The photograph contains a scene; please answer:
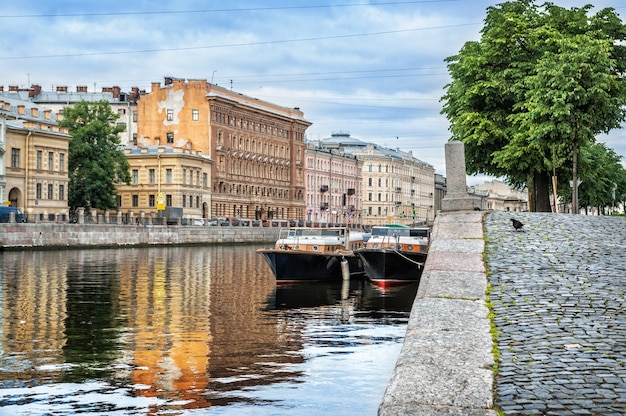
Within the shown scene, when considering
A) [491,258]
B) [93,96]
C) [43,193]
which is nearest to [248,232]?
[43,193]

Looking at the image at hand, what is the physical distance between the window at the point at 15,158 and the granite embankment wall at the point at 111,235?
1149 centimetres

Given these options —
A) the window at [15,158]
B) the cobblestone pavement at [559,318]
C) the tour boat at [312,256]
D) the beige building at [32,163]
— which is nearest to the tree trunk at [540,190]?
the tour boat at [312,256]

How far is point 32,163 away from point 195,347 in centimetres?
6839

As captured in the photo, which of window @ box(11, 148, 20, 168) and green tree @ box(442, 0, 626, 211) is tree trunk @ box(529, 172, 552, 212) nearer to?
green tree @ box(442, 0, 626, 211)

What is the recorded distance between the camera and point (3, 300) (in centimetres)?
2805

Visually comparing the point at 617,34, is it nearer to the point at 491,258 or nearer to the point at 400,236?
the point at 400,236

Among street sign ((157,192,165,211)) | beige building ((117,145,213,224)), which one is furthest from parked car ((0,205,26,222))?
beige building ((117,145,213,224))

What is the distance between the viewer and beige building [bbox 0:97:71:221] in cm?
7969

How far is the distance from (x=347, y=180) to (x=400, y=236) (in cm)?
12391

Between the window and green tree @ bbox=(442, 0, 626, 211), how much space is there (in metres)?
44.6

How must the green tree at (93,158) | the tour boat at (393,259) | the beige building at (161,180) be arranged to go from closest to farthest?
the tour boat at (393,259)
the green tree at (93,158)
the beige building at (161,180)

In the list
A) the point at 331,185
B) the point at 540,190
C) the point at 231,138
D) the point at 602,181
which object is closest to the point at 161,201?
the point at 231,138

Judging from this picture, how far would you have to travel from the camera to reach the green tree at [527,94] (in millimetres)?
40281

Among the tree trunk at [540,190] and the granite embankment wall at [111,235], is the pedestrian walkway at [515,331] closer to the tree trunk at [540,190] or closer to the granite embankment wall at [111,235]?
the tree trunk at [540,190]
